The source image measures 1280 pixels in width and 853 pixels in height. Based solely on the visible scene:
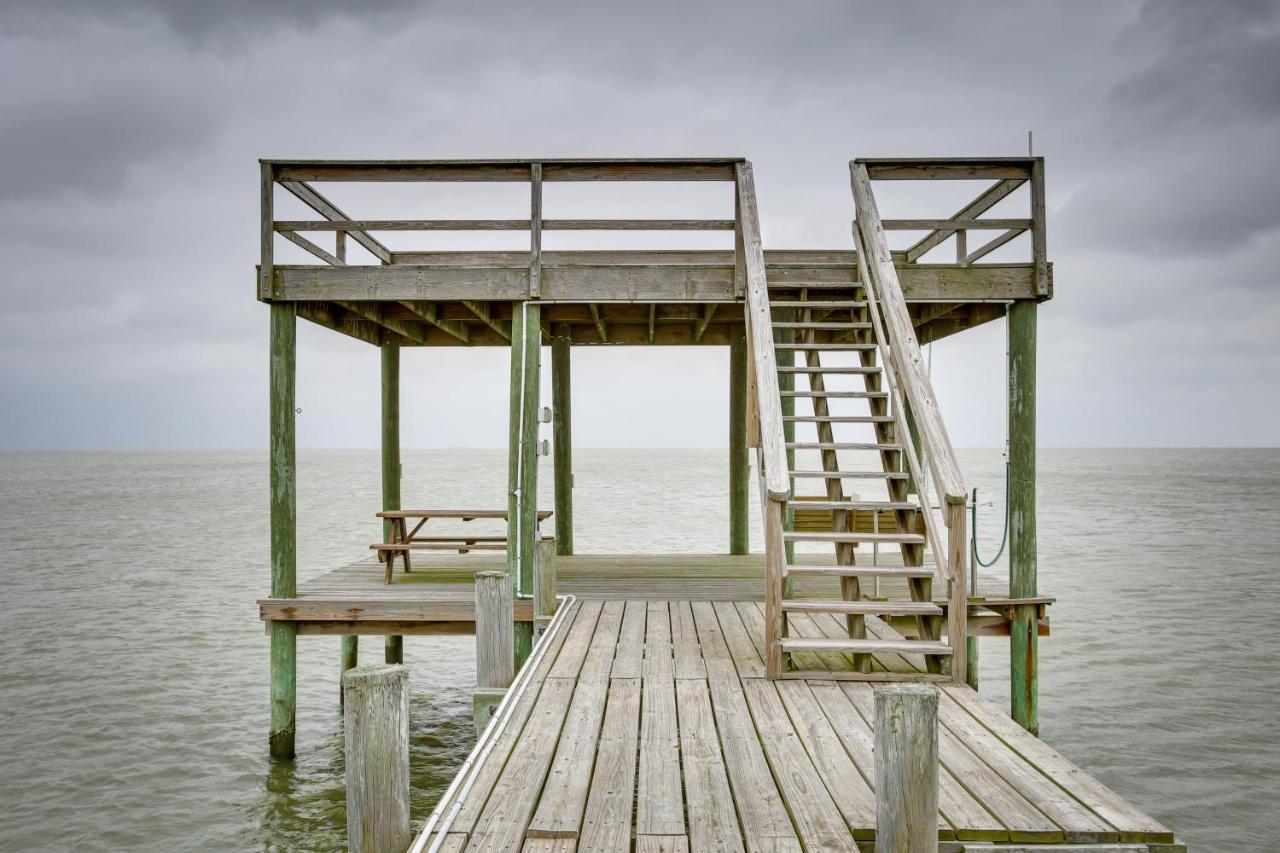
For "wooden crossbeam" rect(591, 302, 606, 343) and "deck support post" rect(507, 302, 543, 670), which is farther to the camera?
"wooden crossbeam" rect(591, 302, 606, 343)

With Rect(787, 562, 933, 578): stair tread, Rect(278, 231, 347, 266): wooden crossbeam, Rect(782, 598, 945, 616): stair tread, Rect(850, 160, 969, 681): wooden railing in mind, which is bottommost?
Rect(782, 598, 945, 616): stair tread

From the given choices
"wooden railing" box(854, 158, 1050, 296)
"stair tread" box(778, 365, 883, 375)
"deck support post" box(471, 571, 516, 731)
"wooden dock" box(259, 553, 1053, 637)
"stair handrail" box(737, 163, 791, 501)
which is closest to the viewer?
"stair handrail" box(737, 163, 791, 501)

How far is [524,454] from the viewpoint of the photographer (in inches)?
306

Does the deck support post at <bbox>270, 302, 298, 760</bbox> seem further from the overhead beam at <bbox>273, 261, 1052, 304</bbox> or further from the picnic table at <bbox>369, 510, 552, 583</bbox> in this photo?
the picnic table at <bbox>369, 510, 552, 583</bbox>

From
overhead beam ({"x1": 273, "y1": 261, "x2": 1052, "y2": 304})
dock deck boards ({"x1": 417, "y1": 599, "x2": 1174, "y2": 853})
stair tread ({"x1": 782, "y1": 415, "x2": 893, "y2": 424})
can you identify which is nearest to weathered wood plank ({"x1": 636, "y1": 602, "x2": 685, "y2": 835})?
dock deck boards ({"x1": 417, "y1": 599, "x2": 1174, "y2": 853})

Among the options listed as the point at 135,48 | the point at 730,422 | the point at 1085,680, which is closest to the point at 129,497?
the point at 135,48

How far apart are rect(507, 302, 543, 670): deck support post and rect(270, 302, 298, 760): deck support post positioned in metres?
2.03

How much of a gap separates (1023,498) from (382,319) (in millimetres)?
7126

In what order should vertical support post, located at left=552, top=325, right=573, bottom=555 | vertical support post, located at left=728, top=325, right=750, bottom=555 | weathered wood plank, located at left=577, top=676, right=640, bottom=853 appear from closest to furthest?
weathered wood plank, located at left=577, top=676, right=640, bottom=853 < vertical support post, located at left=552, top=325, right=573, bottom=555 < vertical support post, located at left=728, top=325, right=750, bottom=555

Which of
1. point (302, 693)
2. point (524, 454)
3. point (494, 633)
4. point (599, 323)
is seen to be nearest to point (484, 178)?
point (524, 454)

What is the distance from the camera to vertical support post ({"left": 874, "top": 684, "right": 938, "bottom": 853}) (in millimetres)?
2713

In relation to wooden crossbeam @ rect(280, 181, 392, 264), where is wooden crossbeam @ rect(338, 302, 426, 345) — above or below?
below

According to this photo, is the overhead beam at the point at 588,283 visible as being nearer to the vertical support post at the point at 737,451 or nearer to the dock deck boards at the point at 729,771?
the dock deck boards at the point at 729,771

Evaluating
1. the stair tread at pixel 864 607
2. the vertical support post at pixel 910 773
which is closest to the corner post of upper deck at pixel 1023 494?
the stair tread at pixel 864 607
